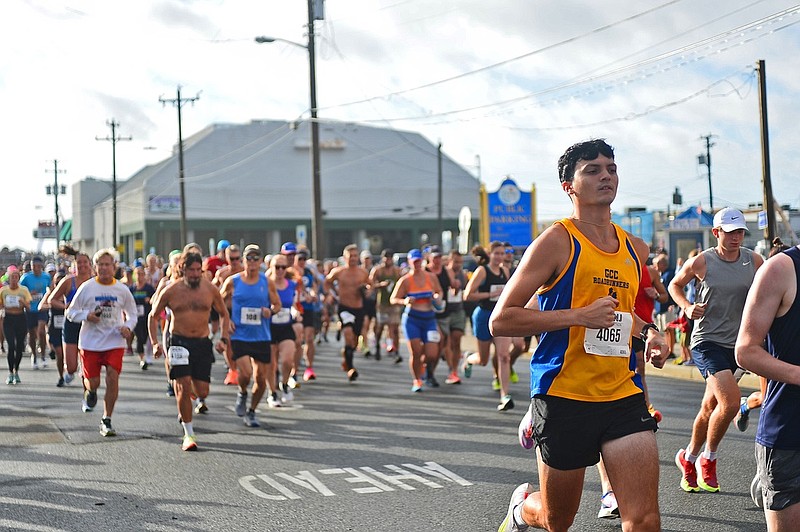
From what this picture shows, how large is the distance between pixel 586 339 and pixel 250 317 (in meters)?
6.96

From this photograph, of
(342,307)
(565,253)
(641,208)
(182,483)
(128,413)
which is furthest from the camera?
(641,208)

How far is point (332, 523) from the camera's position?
6285 millimetres

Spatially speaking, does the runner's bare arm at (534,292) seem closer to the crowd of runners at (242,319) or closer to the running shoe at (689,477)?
the running shoe at (689,477)

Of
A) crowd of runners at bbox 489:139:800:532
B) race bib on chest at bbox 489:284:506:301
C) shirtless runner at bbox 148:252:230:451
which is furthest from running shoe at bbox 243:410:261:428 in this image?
crowd of runners at bbox 489:139:800:532

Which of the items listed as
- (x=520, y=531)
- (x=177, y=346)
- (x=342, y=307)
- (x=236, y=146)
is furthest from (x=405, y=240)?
(x=520, y=531)

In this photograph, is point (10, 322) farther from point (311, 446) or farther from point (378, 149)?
point (378, 149)

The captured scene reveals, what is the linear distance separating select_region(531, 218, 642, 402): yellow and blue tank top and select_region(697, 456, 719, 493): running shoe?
289 centimetres

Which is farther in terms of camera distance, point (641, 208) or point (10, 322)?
point (641, 208)

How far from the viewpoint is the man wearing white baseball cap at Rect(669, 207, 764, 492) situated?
6.65 m

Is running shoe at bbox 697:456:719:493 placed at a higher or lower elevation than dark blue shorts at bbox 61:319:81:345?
lower

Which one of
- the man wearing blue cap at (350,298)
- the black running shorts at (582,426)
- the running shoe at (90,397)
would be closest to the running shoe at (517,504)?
the black running shorts at (582,426)

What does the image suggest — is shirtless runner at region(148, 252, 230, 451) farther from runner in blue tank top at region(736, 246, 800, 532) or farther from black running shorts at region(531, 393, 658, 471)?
runner in blue tank top at region(736, 246, 800, 532)

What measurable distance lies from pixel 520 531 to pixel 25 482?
453 centimetres

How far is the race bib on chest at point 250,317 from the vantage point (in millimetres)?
10648
